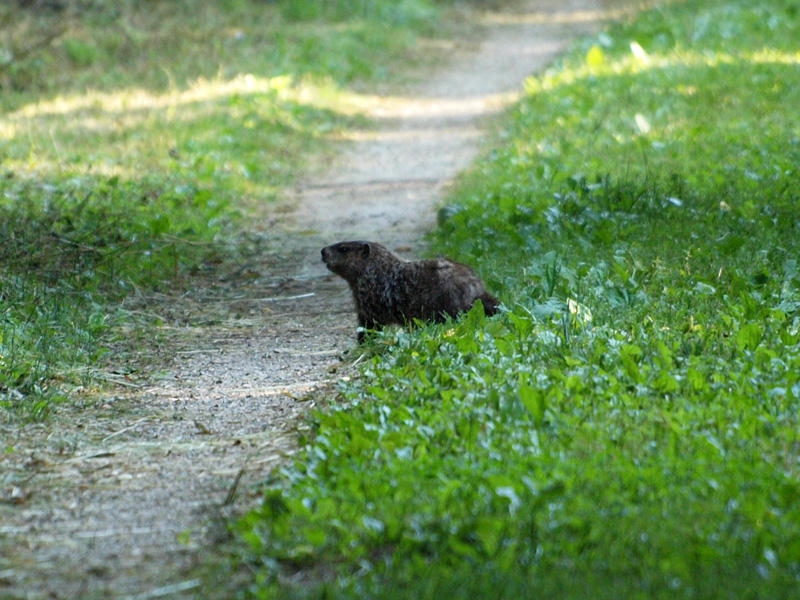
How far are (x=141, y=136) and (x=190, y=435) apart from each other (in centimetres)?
898

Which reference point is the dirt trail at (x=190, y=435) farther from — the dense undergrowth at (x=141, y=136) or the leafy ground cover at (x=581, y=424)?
the dense undergrowth at (x=141, y=136)

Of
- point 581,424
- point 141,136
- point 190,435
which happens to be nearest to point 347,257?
point 190,435

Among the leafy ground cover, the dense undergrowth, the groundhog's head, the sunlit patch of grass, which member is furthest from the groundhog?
the sunlit patch of grass

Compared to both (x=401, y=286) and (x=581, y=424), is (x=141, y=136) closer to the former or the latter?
(x=401, y=286)

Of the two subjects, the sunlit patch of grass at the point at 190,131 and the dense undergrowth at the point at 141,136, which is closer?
the dense undergrowth at the point at 141,136

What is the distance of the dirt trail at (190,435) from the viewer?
4.39 metres

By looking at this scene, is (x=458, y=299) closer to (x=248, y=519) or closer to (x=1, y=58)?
(x=248, y=519)

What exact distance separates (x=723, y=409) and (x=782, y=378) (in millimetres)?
583

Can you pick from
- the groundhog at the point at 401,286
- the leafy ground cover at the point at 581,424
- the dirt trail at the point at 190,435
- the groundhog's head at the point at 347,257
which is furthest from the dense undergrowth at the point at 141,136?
the leafy ground cover at the point at 581,424

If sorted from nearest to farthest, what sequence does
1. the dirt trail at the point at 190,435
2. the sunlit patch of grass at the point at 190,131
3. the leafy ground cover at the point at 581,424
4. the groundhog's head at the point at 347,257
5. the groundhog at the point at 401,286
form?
the leafy ground cover at the point at 581,424 → the dirt trail at the point at 190,435 → the groundhog at the point at 401,286 → the groundhog's head at the point at 347,257 → the sunlit patch of grass at the point at 190,131

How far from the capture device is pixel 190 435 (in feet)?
19.1

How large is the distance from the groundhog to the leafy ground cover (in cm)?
36

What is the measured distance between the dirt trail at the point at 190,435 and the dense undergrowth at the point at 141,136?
1.79 ft

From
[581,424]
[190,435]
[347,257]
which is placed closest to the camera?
[581,424]
